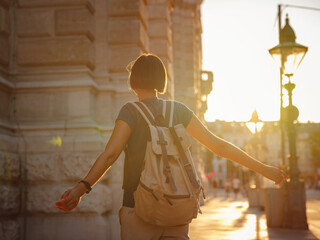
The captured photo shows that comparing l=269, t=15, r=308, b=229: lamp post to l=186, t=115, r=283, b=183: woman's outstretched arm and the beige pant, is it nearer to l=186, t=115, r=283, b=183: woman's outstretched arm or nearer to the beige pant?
l=186, t=115, r=283, b=183: woman's outstretched arm

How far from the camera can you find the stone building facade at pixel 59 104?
275 inches

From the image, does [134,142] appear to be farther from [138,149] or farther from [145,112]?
[145,112]

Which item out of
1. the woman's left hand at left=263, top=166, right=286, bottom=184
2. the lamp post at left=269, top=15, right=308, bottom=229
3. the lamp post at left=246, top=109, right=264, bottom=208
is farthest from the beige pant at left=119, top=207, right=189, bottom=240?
the lamp post at left=246, top=109, right=264, bottom=208

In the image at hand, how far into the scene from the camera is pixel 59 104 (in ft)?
25.0

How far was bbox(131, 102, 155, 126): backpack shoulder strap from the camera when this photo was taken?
2.79 meters

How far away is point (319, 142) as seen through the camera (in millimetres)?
89750

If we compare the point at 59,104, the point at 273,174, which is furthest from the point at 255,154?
the point at 273,174

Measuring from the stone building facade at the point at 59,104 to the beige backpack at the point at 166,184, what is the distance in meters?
4.34

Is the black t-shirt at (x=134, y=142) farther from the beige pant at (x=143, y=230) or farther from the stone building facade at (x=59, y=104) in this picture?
the stone building facade at (x=59, y=104)

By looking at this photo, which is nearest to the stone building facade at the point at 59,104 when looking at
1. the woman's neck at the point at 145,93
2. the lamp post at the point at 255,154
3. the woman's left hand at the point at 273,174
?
the woman's neck at the point at 145,93

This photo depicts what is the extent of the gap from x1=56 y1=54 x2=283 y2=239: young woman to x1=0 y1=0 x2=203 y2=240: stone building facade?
13.6ft

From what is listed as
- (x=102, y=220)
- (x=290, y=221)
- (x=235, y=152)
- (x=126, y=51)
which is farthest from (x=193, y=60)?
(x=235, y=152)

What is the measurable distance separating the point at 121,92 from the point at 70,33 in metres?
1.24

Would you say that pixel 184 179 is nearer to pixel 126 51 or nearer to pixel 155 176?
pixel 155 176
